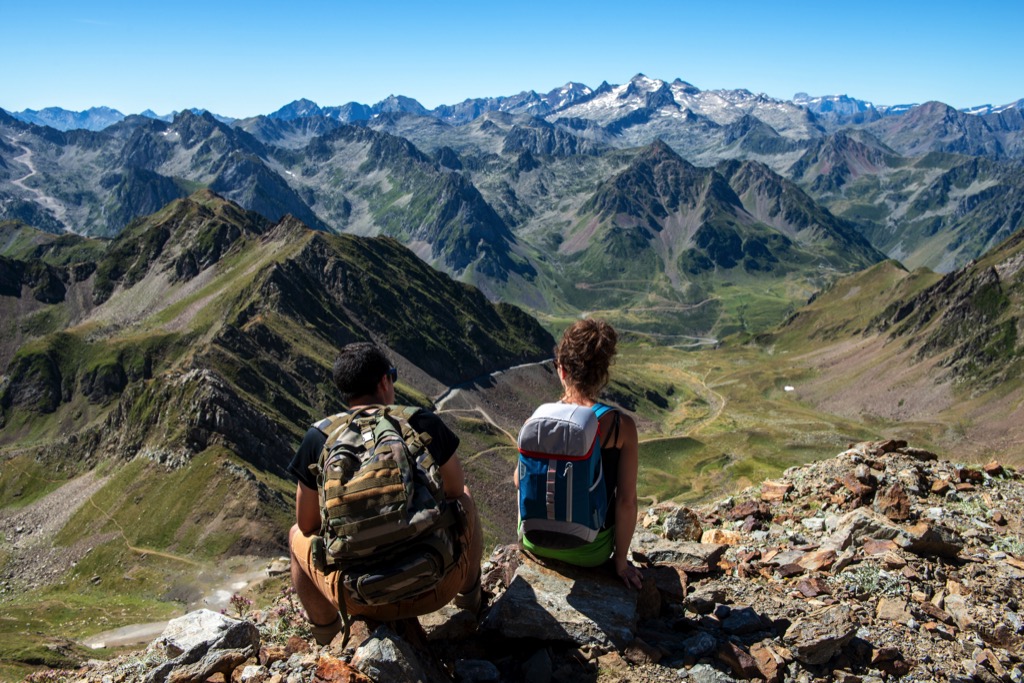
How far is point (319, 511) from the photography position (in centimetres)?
1126

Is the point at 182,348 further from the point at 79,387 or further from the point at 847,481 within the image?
the point at 847,481

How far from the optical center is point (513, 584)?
12.2 meters

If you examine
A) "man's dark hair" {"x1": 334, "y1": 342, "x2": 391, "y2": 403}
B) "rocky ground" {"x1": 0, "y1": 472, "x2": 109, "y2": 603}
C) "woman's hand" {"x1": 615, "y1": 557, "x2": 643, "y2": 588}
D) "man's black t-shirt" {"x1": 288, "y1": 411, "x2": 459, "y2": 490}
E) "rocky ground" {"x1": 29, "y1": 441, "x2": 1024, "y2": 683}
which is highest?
"man's dark hair" {"x1": 334, "y1": 342, "x2": 391, "y2": 403}

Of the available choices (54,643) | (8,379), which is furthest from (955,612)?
(8,379)

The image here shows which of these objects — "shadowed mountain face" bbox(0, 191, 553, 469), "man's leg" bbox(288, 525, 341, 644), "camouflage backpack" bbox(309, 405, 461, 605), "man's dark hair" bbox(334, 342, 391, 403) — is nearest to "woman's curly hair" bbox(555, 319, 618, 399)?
"camouflage backpack" bbox(309, 405, 461, 605)

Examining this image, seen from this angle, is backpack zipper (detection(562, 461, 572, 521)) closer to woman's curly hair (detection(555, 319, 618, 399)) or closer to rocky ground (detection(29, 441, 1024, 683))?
woman's curly hair (detection(555, 319, 618, 399))

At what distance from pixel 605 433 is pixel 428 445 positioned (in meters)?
3.01

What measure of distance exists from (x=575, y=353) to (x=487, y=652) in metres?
5.40

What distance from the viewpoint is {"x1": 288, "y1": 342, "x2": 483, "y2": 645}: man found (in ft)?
34.7

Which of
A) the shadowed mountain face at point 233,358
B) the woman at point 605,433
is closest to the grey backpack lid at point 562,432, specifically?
the woman at point 605,433

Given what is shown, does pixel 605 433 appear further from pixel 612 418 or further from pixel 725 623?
pixel 725 623

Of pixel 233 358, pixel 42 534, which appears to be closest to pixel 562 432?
pixel 42 534

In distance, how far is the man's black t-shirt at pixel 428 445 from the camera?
34.7 feet

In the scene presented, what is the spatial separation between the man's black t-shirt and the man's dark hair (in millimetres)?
924
